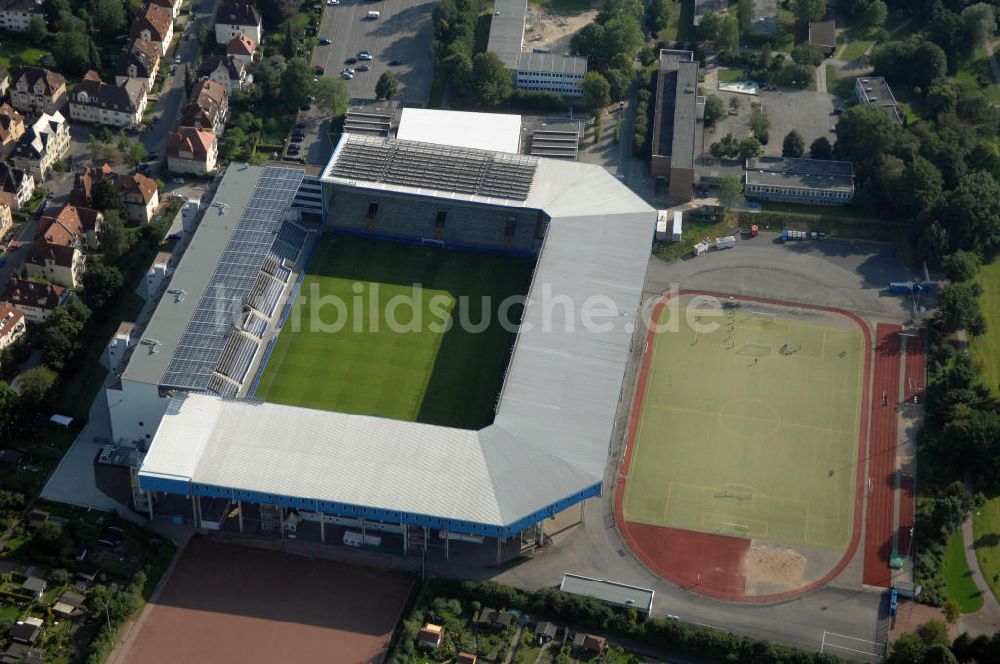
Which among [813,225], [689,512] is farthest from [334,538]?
[813,225]

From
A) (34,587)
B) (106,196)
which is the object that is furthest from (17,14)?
(34,587)

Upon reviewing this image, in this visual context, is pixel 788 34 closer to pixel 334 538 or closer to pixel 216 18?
pixel 216 18

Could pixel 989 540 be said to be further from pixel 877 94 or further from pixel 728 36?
pixel 728 36

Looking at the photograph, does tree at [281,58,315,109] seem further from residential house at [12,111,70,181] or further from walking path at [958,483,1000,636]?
walking path at [958,483,1000,636]

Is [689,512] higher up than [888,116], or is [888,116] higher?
[888,116]

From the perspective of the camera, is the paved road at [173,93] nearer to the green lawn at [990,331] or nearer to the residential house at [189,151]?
the residential house at [189,151]
